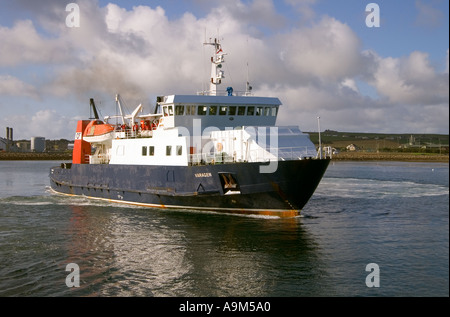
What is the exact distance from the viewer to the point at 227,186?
69.8 ft

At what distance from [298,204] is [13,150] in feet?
493

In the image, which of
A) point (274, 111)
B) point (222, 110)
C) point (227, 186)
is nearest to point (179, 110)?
point (222, 110)

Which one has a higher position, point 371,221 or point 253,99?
point 253,99

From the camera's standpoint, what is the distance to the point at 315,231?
765 inches

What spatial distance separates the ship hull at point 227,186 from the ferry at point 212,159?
0.16ft

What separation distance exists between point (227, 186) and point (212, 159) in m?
2.11

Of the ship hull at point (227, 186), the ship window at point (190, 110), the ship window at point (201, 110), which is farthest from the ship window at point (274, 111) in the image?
the ship hull at point (227, 186)

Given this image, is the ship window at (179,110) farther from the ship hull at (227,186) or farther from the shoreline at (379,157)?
the shoreline at (379,157)

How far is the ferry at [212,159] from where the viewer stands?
20.7 m

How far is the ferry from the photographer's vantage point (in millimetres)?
20672

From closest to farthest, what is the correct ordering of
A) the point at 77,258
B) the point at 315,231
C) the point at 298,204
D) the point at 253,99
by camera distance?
the point at 77,258 → the point at 315,231 → the point at 298,204 → the point at 253,99
